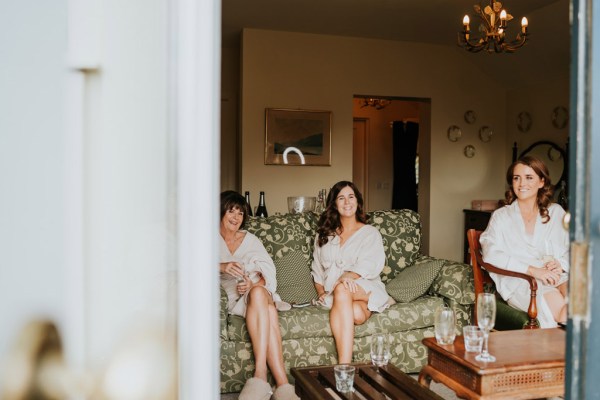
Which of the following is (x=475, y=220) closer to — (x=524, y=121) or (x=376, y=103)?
(x=524, y=121)

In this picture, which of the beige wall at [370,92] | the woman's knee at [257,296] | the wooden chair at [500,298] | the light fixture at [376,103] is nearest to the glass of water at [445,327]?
the wooden chair at [500,298]

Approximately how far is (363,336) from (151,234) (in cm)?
241

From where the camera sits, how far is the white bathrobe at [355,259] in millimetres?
3510

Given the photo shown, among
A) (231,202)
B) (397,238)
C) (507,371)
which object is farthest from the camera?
(397,238)

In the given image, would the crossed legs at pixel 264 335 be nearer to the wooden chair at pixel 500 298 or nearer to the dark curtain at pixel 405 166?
the wooden chair at pixel 500 298

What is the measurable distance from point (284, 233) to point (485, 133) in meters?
4.39

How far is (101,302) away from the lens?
3.35ft

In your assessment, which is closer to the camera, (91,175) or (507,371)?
(91,175)

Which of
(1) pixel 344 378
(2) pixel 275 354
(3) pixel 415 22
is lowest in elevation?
(2) pixel 275 354

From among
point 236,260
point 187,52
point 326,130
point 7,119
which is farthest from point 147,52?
point 326,130

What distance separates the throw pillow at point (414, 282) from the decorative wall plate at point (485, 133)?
4018 mm

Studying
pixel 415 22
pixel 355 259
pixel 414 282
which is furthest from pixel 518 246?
pixel 415 22

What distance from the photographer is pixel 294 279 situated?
3545 millimetres

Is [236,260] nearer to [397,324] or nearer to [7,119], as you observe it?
[397,324]
